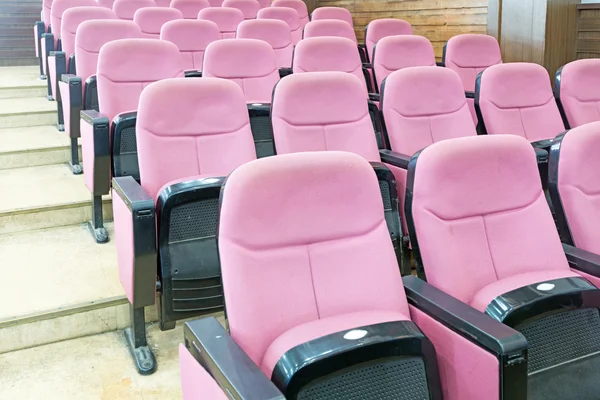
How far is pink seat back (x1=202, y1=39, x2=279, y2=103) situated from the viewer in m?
1.83

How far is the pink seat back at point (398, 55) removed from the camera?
2.27 m

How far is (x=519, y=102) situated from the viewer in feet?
5.93

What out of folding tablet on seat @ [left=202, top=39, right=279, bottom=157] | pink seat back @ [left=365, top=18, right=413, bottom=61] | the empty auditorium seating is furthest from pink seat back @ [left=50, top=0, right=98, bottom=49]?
the empty auditorium seating

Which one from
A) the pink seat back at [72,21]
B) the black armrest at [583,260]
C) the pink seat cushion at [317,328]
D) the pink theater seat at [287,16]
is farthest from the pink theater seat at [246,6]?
the pink seat cushion at [317,328]

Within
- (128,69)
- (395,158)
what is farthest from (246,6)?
(395,158)

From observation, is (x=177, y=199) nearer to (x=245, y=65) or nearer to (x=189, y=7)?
(x=245, y=65)

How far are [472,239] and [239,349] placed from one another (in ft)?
1.39

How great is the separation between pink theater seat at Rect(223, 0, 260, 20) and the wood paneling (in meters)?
0.75

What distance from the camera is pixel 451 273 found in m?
0.90

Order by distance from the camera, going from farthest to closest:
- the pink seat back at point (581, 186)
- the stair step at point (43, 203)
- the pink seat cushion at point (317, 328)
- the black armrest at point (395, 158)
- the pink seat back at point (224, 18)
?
the pink seat back at point (224, 18) → the stair step at point (43, 203) → the black armrest at point (395, 158) → the pink seat back at point (581, 186) → the pink seat cushion at point (317, 328)

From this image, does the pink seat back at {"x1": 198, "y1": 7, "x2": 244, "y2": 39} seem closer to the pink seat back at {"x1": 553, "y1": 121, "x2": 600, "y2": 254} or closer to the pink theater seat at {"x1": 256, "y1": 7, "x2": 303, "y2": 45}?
the pink theater seat at {"x1": 256, "y1": 7, "x2": 303, "y2": 45}

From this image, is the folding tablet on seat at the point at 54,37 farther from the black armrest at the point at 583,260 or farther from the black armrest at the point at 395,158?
the black armrest at the point at 583,260

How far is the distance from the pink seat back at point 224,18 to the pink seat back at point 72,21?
51 cm

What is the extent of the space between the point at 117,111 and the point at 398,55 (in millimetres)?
1079
